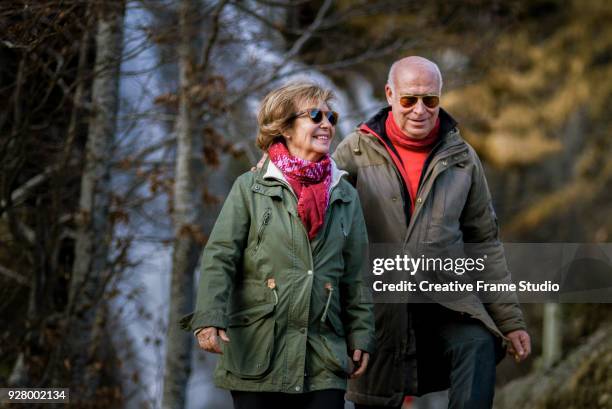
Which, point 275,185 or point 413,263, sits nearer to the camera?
point 275,185

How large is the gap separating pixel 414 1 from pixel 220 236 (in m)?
5.67

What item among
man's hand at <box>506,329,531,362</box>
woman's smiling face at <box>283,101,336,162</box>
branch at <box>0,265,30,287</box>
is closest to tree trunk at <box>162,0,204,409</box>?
branch at <box>0,265,30,287</box>

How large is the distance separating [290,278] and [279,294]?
80 millimetres

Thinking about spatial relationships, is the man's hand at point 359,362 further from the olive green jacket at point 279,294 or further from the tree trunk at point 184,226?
the tree trunk at point 184,226

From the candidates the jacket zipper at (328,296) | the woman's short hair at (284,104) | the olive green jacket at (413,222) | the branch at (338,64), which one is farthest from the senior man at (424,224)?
the branch at (338,64)

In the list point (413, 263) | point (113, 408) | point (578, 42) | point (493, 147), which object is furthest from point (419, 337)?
point (578, 42)

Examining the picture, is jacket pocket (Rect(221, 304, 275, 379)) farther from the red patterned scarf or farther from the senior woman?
the red patterned scarf

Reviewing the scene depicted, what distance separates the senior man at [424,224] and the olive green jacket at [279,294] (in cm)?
69

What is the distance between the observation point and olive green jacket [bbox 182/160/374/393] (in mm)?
4160

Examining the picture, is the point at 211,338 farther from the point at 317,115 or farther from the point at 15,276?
the point at 15,276

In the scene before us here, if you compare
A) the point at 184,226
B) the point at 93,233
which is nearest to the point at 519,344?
the point at 184,226

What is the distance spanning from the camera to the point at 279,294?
421cm

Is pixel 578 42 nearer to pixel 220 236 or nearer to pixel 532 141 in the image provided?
pixel 532 141

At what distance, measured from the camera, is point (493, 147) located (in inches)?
595
